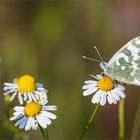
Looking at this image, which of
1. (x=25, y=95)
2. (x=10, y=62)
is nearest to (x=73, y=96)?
(x=10, y=62)

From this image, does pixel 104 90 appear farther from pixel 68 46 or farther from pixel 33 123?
pixel 68 46

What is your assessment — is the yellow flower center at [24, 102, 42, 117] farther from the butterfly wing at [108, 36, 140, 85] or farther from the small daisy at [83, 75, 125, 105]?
the butterfly wing at [108, 36, 140, 85]

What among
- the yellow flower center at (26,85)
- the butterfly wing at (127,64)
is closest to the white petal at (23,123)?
the yellow flower center at (26,85)

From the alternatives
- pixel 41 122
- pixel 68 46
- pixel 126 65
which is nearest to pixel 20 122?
pixel 41 122

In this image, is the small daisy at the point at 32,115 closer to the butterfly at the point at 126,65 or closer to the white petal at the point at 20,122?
the white petal at the point at 20,122

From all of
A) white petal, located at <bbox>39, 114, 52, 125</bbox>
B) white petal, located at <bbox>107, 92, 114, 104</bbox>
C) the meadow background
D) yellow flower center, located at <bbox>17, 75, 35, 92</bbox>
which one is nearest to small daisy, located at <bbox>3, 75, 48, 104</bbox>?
yellow flower center, located at <bbox>17, 75, 35, 92</bbox>

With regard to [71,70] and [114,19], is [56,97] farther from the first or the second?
[114,19]
